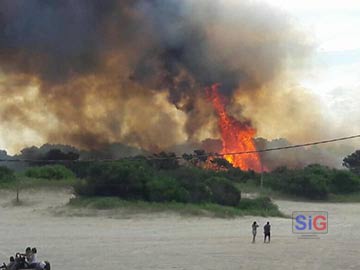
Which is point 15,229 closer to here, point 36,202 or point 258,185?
point 36,202

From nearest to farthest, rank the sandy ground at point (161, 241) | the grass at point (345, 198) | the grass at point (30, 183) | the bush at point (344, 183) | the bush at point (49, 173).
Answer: the sandy ground at point (161, 241), the grass at point (30, 183), the grass at point (345, 198), the bush at point (49, 173), the bush at point (344, 183)

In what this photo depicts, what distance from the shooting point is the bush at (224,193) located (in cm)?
4709

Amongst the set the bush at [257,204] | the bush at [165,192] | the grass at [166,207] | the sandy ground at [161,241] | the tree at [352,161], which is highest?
the tree at [352,161]

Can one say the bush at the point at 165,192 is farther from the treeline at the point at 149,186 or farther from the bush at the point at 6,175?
the bush at the point at 6,175

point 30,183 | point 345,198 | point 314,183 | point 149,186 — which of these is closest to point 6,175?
point 30,183

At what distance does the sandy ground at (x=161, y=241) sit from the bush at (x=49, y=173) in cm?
1012

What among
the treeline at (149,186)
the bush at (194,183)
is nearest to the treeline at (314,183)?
the bush at (194,183)

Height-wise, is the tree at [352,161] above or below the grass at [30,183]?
above

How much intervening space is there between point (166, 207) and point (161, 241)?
12080mm

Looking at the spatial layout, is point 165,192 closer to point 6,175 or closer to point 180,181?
point 180,181

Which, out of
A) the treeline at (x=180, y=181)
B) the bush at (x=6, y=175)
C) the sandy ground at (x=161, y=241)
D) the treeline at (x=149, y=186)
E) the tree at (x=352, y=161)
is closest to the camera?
the sandy ground at (x=161, y=241)

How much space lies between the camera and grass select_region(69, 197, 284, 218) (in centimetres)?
4197

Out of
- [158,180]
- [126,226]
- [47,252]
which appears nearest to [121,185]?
[158,180]

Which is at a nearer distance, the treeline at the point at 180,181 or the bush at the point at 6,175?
the treeline at the point at 180,181
